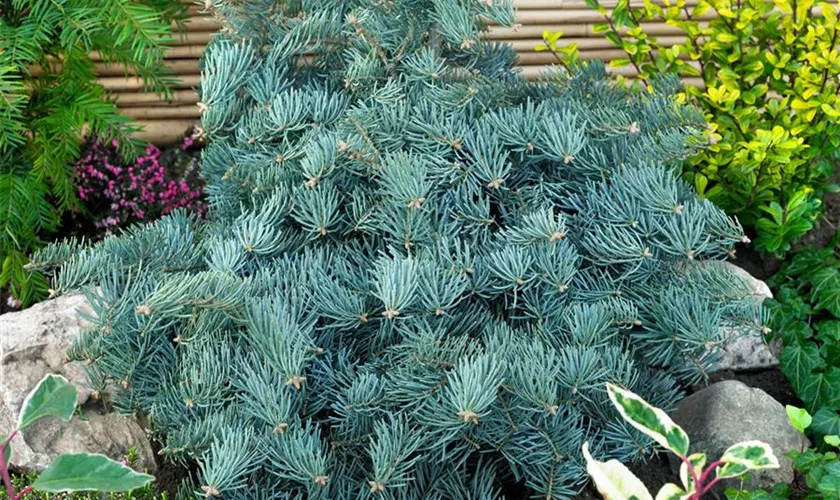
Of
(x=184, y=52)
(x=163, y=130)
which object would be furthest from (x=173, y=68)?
(x=163, y=130)

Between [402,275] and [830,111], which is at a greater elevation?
A: [402,275]

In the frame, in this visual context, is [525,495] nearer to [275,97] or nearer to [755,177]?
[275,97]

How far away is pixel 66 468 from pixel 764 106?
7.48ft

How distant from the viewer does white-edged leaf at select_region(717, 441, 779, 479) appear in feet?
3.02

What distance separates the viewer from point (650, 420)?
95cm

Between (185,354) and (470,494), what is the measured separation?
54 cm

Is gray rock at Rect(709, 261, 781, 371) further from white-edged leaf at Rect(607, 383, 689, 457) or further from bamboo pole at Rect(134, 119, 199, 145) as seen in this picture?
bamboo pole at Rect(134, 119, 199, 145)

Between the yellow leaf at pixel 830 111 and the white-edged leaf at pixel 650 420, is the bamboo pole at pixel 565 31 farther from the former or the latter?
the white-edged leaf at pixel 650 420

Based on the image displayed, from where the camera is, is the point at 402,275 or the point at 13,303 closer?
the point at 402,275

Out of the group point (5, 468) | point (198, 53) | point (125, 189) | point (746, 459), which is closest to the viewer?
point (5, 468)

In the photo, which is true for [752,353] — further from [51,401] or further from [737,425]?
[51,401]

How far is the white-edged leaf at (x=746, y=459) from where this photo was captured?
0.92 metres

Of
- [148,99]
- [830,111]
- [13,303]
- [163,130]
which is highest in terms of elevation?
[830,111]

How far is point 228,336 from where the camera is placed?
1.49m
